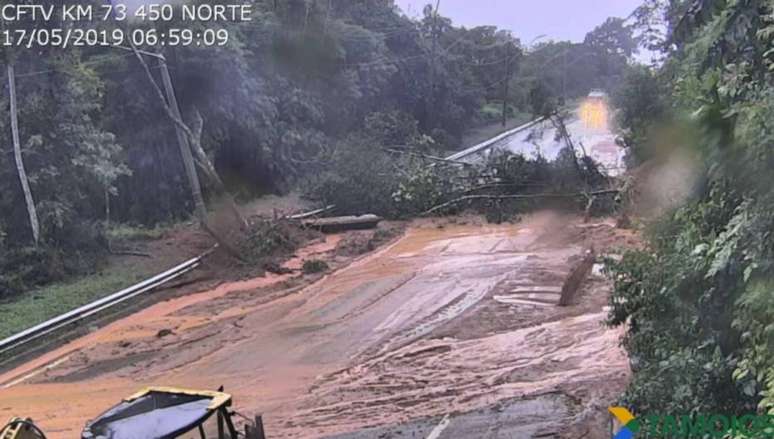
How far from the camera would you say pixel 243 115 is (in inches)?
930

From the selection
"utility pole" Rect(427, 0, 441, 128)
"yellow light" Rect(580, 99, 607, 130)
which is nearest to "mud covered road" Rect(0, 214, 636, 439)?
"yellow light" Rect(580, 99, 607, 130)

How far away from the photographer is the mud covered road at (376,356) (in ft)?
27.4

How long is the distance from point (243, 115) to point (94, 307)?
11298 millimetres

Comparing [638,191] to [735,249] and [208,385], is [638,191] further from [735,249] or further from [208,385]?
[208,385]

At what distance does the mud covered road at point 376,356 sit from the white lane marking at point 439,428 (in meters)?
0.02

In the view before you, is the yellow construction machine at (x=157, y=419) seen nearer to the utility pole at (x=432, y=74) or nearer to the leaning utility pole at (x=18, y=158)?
the leaning utility pole at (x=18, y=158)

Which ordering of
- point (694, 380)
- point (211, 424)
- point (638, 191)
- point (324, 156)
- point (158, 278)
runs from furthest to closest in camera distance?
point (324, 156) < point (158, 278) < point (638, 191) < point (211, 424) < point (694, 380)

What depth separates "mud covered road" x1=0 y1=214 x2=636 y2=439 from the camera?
8.34 m

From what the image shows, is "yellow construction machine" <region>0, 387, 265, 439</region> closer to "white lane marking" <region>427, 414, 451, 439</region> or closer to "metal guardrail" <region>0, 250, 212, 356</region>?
"white lane marking" <region>427, 414, 451, 439</region>

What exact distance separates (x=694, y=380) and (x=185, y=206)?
1899cm

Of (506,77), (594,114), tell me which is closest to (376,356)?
(594,114)

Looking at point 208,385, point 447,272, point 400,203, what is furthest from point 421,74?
point 208,385

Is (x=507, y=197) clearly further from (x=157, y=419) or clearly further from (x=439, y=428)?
(x=157, y=419)

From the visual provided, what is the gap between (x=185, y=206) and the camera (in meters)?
22.2
